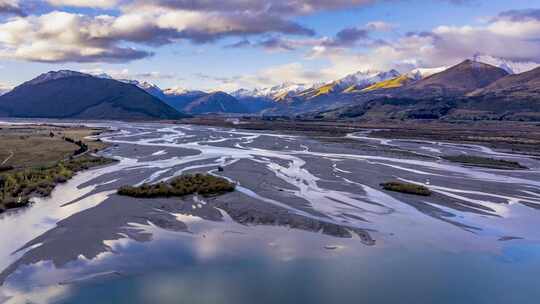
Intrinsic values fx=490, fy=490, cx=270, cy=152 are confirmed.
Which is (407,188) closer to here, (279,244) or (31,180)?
(279,244)

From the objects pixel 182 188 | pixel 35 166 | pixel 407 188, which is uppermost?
pixel 35 166

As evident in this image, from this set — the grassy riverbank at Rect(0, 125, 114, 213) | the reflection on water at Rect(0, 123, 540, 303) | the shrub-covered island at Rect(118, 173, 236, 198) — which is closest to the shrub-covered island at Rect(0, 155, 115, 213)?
the grassy riverbank at Rect(0, 125, 114, 213)

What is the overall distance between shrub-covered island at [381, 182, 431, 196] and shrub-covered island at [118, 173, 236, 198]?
15.6 metres

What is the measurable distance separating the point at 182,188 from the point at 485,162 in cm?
4831

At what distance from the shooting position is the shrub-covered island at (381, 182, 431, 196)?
46725mm

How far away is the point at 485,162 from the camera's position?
237ft

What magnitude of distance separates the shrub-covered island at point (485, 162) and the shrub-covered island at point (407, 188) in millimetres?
24656

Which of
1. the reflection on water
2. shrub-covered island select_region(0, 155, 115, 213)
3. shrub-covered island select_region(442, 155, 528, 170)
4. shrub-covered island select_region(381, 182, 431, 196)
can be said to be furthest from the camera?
shrub-covered island select_region(442, 155, 528, 170)

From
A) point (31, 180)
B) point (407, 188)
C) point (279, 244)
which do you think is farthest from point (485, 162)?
point (31, 180)

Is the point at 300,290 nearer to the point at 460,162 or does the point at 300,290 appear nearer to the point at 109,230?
the point at 109,230

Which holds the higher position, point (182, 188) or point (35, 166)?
point (35, 166)

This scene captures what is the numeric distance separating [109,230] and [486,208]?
30169mm

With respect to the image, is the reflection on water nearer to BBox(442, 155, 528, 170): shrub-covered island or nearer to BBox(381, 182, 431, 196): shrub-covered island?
BBox(381, 182, 431, 196): shrub-covered island

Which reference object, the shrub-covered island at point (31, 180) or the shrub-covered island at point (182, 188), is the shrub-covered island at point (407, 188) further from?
the shrub-covered island at point (31, 180)
